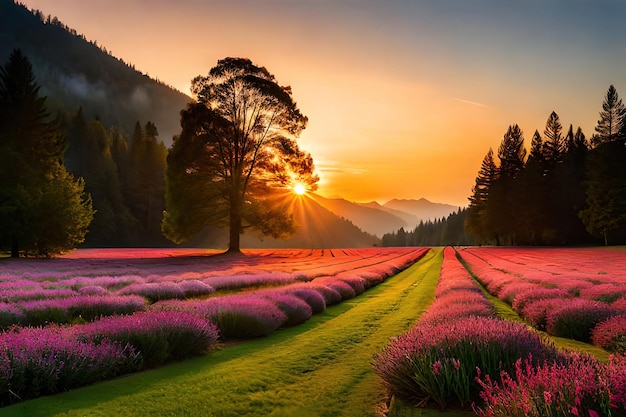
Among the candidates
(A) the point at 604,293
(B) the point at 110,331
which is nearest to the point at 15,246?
(B) the point at 110,331

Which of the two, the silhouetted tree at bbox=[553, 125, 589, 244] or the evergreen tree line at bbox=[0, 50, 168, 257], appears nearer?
the evergreen tree line at bbox=[0, 50, 168, 257]

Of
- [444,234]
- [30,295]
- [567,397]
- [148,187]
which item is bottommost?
[30,295]

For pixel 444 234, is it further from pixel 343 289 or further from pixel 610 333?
pixel 610 333

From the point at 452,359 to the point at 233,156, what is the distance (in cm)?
3724

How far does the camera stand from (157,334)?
6.23m

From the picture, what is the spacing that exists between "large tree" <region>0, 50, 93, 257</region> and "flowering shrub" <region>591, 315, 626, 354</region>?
39227mm

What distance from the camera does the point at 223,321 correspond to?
8.44 meters

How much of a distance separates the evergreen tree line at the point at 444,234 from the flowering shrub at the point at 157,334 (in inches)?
5164

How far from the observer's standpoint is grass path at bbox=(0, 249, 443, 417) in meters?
4.07

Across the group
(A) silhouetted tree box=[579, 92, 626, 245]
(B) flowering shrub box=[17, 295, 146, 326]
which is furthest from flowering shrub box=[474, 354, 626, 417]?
(A) silhouetted tree box=[579, 92, 626, 245]

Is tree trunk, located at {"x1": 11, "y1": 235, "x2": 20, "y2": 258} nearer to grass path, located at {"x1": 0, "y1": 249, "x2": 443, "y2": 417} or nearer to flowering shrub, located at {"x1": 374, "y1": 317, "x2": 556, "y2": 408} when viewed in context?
grass path, located at {"x1": 0, "y1": 249, "x2": 443, "y2": 417}

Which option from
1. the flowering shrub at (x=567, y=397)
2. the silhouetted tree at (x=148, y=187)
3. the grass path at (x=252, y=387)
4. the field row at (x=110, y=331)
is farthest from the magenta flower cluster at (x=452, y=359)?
the silhouetted tree at (x=148, y=187)

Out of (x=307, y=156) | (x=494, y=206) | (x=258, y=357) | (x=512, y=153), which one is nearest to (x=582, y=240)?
(x=494, y=206)

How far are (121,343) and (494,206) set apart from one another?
284 feet
